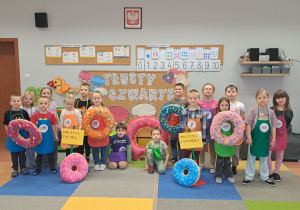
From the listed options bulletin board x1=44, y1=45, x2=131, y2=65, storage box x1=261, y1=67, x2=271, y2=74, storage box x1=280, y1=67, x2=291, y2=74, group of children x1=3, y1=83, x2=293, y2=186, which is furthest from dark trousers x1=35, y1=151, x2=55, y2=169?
storage box x1=280, y1=67, x2=291, y2=74

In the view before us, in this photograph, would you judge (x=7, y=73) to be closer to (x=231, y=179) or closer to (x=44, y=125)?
(x=44, y=125)

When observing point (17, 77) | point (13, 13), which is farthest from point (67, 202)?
point (13, 13)

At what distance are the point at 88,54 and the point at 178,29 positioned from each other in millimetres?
2074

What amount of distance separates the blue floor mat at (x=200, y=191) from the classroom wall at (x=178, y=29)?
2444 mm

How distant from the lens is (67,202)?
2893mm

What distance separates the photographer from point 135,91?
17.6 ft

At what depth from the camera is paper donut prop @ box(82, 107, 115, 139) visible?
3.63 metres

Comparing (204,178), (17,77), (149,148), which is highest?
(17,77)

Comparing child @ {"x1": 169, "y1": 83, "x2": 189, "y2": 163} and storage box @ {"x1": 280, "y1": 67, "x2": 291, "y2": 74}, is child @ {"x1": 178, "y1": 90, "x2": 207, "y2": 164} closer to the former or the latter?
child @ {"x1": 169, "y1": 83, "x2": 189, "y2": 163}

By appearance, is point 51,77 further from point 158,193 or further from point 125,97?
point 158,193

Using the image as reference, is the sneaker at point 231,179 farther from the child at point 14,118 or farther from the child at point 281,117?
the child at point 14,118

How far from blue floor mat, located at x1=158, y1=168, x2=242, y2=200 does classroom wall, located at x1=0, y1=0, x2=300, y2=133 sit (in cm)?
244

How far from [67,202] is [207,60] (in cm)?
389

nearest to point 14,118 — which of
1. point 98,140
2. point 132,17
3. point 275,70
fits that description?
point 98,140
